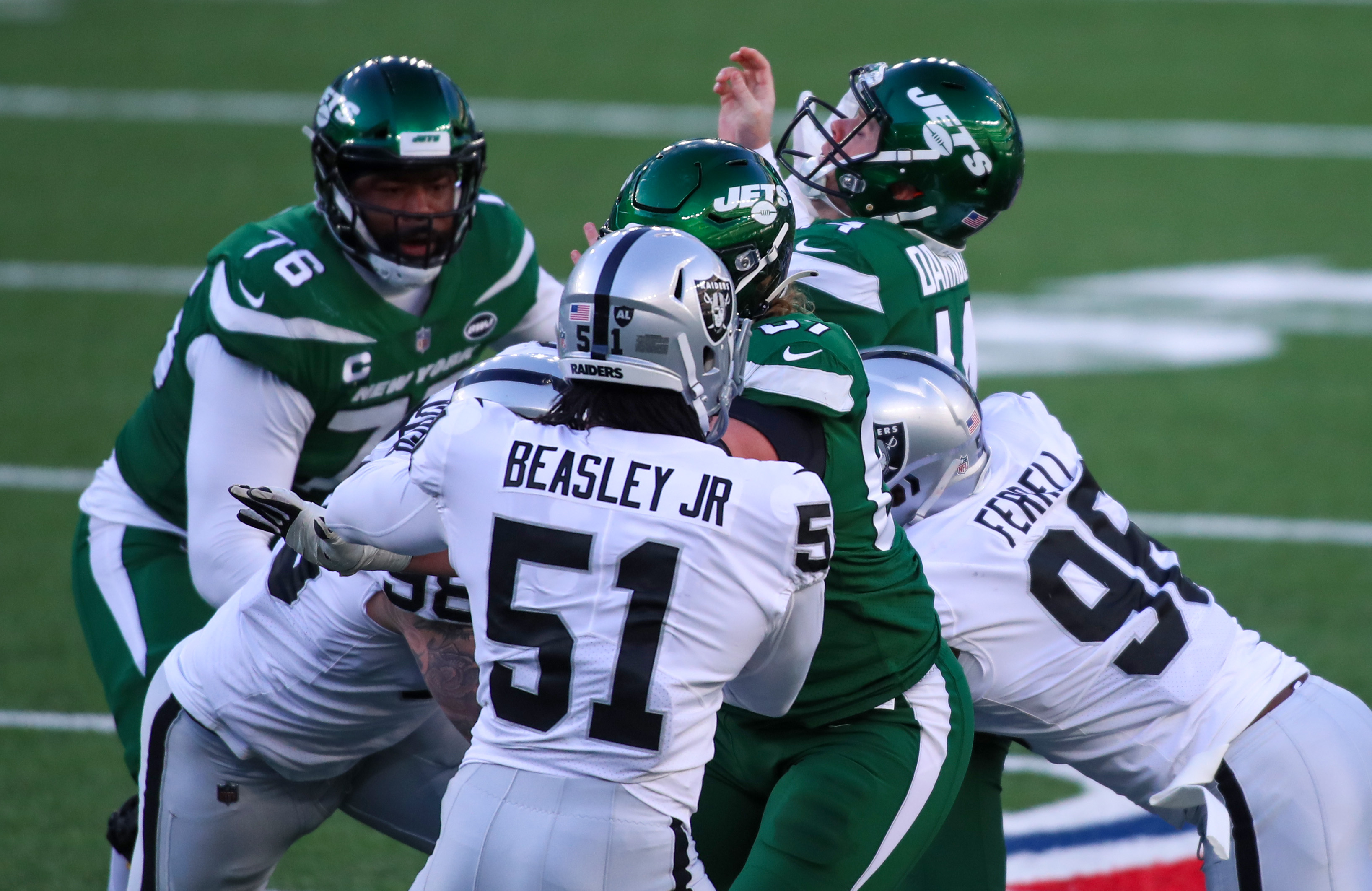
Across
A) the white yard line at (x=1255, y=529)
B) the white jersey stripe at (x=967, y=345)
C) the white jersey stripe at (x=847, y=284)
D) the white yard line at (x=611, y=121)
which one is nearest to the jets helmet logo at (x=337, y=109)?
the white jersey stripe at (x=847, y=284)

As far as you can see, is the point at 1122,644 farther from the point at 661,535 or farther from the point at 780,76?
the point at 780,76

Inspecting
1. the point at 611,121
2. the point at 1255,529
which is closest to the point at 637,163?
the point at 611,121

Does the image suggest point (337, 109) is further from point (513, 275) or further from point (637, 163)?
point (637, 163)

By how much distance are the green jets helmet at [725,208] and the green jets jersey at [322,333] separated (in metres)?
0.97

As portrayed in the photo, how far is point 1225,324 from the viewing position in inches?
320

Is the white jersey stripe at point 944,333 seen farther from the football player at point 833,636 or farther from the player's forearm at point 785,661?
the player's forearm at point 785,661

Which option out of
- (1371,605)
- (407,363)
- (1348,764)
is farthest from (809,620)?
(1371,605)

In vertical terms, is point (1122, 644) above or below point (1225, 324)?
above

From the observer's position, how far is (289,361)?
3.72 metres

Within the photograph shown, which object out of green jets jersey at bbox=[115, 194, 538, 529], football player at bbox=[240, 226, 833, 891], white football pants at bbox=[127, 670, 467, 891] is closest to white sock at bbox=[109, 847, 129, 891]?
white football pants at bbox=[127, 670, 467, 891]

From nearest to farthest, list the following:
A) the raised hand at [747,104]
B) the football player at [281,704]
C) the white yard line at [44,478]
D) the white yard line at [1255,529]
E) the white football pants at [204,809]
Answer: the football player at [281,704] → the white football pants at [204,809] → the raised hand at [747,104] → the white yard line at [1255,529] → the white yard line at [44,478]

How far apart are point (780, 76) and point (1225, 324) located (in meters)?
3.71

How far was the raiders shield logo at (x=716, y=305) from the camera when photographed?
256 cm

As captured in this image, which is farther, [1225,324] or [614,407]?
[1225,324]
